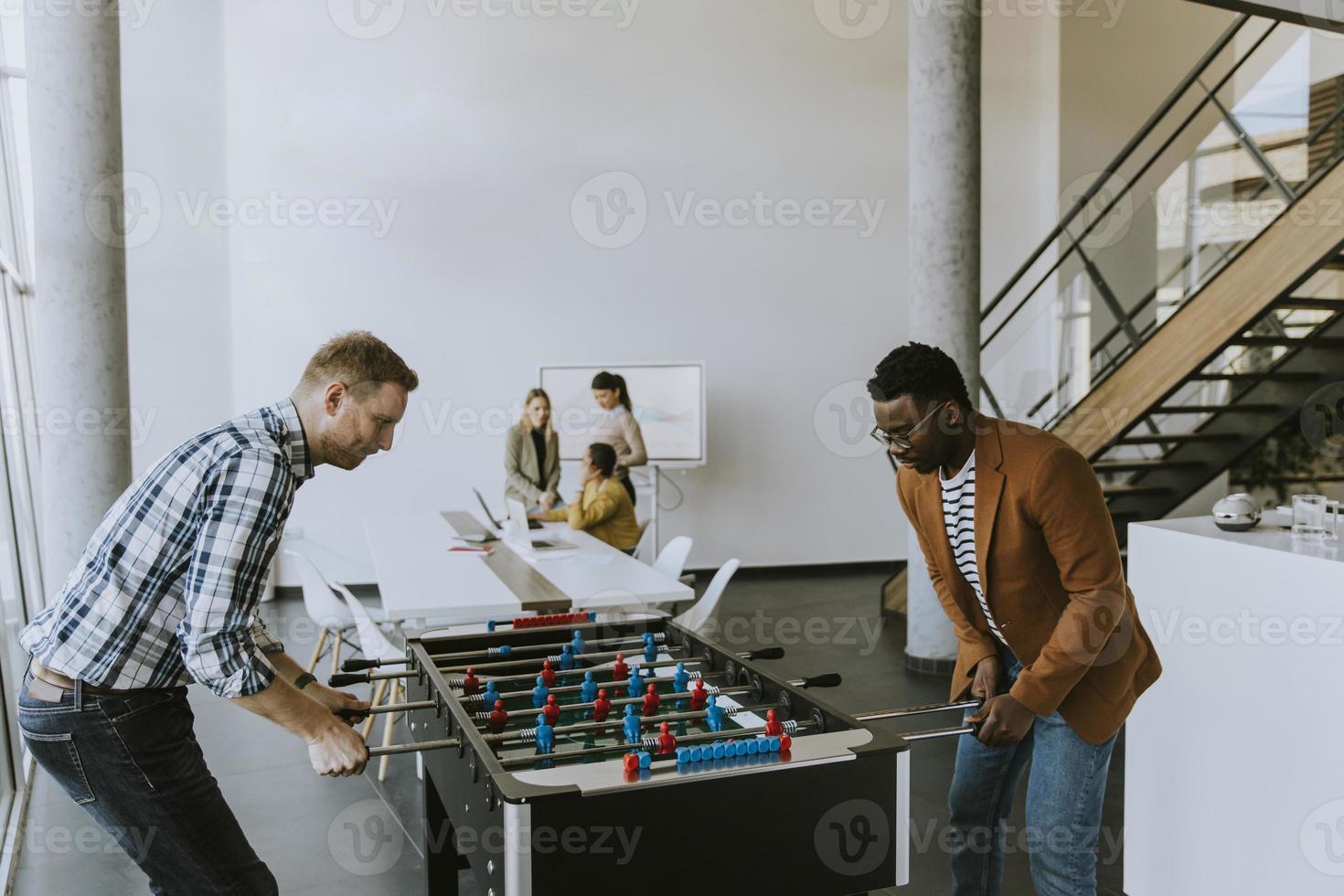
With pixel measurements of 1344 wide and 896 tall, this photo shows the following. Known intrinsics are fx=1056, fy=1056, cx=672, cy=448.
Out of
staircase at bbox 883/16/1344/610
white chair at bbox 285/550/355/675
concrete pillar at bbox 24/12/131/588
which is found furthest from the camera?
staircase at bbox 883/16/1344/610

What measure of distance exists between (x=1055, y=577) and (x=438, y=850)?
75.0 inches

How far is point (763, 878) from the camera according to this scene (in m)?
1.94

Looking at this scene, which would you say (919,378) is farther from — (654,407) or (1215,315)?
(654,407)

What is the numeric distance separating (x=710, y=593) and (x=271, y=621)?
416 centimetres

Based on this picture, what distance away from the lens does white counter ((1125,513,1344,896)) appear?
266 cm

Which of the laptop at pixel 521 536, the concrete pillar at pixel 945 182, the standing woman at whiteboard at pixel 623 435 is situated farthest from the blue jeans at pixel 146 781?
the standing woman at whiteboard at pixel 623 435

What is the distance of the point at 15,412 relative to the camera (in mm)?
4980

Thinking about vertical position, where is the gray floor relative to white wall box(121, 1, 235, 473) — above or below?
below

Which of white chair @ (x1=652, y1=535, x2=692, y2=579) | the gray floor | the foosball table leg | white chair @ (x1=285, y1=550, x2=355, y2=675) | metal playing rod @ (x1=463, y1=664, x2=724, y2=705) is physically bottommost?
the gray floor

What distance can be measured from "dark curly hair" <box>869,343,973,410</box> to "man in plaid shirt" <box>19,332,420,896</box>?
1058 mm

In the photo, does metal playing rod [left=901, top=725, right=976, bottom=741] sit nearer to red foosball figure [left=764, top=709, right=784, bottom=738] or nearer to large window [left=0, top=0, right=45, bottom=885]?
red foosball figure [left=764, top=709, right=784, bottom=738]

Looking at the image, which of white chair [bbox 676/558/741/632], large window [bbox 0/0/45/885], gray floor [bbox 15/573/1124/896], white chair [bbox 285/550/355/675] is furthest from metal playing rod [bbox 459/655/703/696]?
white chair [bbox 285/550/355/675]

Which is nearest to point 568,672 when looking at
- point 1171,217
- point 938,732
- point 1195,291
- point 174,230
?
point 938,732

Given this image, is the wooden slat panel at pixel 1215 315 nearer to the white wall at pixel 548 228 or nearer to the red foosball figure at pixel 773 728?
→ the white wall at pixel 548 228
